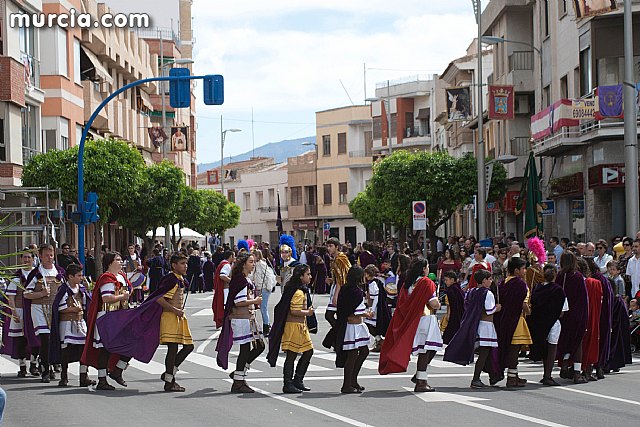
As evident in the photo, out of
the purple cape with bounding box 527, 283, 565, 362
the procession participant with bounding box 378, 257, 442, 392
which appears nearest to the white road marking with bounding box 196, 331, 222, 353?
the procession participant with bounding box 378, 257, 442, 392

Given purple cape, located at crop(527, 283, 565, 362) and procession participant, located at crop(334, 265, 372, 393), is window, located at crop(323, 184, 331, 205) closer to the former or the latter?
purple cape, located at crop(527, 283, 565, 362)

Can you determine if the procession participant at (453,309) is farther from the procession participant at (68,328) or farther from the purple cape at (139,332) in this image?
the procession participant at (68,328)

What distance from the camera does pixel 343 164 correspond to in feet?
329

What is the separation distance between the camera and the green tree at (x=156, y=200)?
4938 cm

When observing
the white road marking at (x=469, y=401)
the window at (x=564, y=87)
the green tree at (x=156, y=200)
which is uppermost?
the window at (x=564, y=87)

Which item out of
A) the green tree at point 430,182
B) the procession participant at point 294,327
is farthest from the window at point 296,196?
the procession participant at point 294,327

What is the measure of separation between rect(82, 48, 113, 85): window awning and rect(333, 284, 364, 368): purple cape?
117ft

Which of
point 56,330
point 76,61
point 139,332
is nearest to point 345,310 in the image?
point 139,332

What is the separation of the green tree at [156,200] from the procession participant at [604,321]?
113 feet

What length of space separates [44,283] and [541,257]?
9.20 m

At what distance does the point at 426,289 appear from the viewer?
47.1ft

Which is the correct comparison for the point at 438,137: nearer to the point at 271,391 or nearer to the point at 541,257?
→ the point at 541,257

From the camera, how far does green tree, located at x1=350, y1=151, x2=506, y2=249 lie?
51.1 metres

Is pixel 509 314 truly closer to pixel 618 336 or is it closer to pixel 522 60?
pixel 618 336
